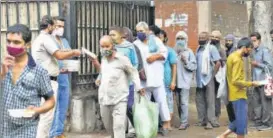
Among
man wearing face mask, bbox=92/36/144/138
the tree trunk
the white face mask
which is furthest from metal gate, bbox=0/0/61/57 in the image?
the tree trunk

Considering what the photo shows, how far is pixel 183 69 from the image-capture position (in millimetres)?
10023

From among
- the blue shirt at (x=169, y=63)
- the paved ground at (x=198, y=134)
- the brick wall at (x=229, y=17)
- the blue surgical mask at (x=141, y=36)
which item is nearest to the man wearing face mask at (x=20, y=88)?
the paved ground at (x=198, y=134)

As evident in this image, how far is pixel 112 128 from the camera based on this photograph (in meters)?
7.51

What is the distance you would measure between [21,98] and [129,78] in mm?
2761

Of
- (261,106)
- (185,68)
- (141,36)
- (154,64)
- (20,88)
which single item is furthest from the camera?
(261,106)

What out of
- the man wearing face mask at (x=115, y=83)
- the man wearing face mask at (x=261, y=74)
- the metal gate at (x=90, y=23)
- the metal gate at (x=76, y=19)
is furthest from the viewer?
the man wearing face mask at (x=261, y=74)

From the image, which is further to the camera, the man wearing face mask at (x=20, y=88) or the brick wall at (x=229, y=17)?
the brick wall at (x=229, y=17)

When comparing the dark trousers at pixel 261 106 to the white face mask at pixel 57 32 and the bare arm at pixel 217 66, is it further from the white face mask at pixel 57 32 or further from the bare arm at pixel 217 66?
the white face mask at pixel 57 32

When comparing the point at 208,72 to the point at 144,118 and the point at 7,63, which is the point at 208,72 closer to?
the point at 144,118

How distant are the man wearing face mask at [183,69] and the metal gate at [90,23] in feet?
4.38

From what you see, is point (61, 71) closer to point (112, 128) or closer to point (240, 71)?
point (112, 128)

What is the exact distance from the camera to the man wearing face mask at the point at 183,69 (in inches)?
391

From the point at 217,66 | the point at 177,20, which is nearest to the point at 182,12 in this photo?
the point at 177,20

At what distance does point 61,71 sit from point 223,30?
9.98 meters
